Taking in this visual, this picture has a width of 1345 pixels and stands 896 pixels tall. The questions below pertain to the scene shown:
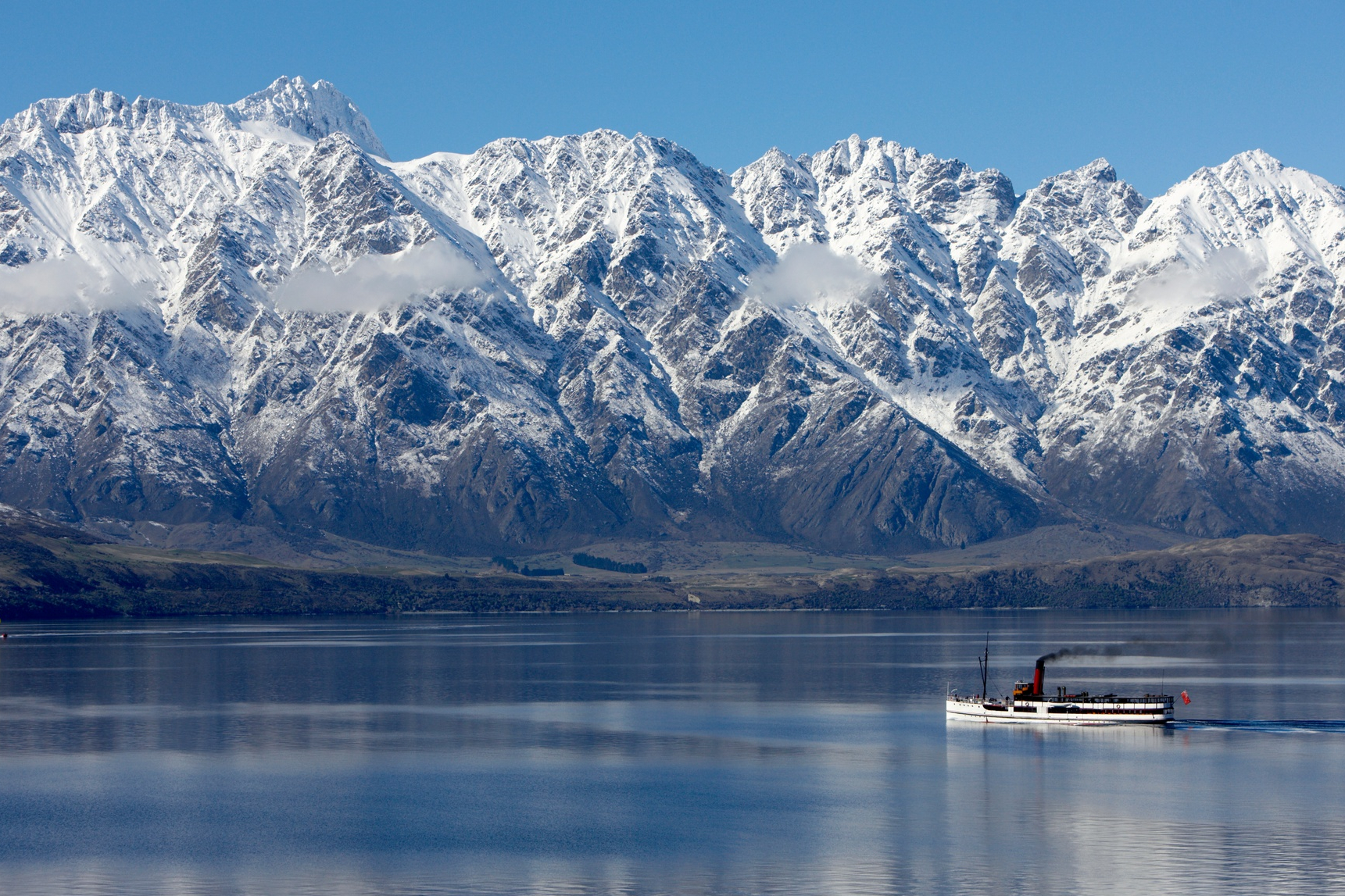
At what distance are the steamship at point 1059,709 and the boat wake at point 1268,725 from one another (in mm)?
2455

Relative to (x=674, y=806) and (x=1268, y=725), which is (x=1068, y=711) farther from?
(x=674, y=806)

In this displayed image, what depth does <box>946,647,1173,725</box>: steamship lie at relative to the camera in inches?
6939

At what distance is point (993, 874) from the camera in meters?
104

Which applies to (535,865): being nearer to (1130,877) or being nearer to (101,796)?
(1130,877)

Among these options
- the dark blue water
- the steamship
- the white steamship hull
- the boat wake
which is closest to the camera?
the dark blue water

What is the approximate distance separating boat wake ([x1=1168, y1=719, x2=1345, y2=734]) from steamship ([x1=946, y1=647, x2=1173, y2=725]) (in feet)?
8.05

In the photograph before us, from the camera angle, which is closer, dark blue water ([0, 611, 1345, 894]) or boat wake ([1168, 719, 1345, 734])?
→ dark blue water ([0, 611, 1345, 894])

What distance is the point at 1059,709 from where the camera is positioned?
180 meters

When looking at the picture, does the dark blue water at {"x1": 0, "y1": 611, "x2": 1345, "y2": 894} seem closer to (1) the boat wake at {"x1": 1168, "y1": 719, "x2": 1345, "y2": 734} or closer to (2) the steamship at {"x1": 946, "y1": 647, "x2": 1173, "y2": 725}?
(1) the boat wake at {"x1": 1168, "y1": 719, "x2": 1345, "y2": 734}

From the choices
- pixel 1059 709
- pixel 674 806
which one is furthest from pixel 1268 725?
pixel 674 806

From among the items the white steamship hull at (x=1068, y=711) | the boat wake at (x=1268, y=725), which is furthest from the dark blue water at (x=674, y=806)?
the white steamship hull at (x=1068, y=711)

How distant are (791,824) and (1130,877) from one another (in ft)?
87.0

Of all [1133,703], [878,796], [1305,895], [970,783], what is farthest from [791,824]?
[1133,703]

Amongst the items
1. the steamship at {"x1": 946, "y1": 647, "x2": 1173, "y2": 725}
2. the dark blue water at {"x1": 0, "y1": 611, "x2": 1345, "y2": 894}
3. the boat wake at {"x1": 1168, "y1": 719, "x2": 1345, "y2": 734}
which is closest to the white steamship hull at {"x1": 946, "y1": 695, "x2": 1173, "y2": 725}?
the steamship at {"x1": 946, "y1": 647, "x2": 1173, "y2": 725}
